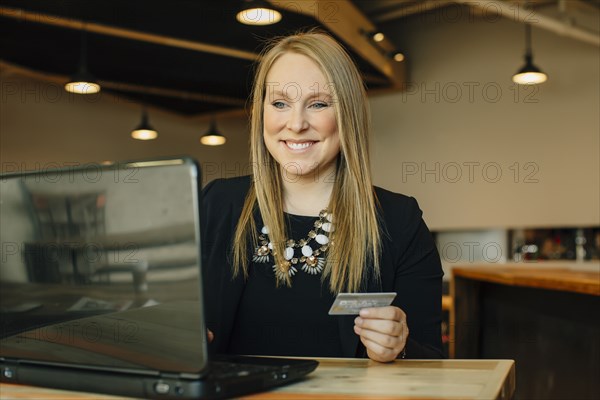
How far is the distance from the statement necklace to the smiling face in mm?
134

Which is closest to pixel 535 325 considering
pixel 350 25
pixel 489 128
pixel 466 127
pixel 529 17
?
pixel 529 17

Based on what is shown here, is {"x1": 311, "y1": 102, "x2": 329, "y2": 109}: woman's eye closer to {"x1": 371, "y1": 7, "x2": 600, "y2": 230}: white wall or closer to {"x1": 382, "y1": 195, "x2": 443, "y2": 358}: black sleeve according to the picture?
{"x1": 382, "y1": 195, "x2": 443, "y2": 358}: black sleeve

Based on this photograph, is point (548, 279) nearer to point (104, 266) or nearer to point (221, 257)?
point (221, 257)

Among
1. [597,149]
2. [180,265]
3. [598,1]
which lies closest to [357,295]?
[180,265]

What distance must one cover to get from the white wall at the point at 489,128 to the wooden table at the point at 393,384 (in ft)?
18.7

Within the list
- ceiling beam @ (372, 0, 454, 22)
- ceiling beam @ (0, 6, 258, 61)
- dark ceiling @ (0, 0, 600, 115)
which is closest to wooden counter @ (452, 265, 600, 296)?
dark ceiling @ (0, 0, 600, 115)

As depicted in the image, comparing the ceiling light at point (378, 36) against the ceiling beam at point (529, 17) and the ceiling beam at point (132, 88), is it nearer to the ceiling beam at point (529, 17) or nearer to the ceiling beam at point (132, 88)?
the ceiling beam at point (529, 17)

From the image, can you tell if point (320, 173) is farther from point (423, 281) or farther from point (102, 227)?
point (102, 227)

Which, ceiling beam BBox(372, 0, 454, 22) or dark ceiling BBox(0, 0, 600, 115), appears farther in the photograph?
ceiling beam BBox(372, 0, 454, 22)

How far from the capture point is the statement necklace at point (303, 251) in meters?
1.55

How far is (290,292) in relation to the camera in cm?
154

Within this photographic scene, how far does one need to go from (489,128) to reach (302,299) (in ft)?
19.1

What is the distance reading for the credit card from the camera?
3.35ft

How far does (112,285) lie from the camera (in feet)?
2.76
